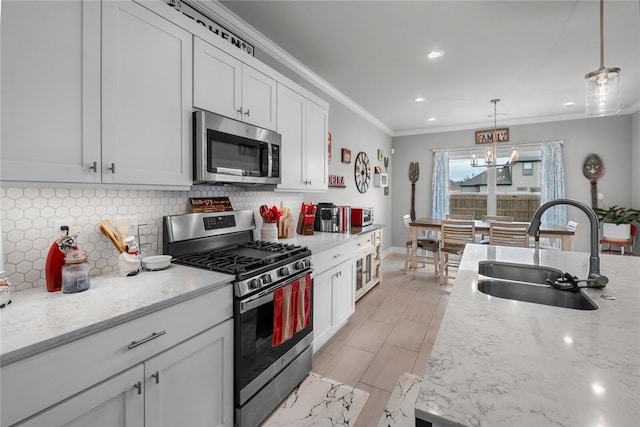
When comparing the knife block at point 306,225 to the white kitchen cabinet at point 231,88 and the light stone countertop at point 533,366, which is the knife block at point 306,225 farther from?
the light stone countertop at point 533,366

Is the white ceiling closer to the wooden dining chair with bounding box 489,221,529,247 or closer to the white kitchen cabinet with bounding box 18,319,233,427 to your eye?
the wooden dining chair with bounding box 489,221,529,247

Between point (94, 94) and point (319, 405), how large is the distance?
2.12m

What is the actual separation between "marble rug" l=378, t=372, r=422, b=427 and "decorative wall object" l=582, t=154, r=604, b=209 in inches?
196

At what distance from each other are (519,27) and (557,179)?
376cm

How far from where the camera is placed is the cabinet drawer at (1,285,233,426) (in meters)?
0.83

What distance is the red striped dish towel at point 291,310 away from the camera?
5.80 feet

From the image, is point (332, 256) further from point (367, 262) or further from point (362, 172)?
point (362, 172)

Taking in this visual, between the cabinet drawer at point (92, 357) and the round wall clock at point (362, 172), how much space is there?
12.6 feet

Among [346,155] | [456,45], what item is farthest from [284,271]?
[346,155]

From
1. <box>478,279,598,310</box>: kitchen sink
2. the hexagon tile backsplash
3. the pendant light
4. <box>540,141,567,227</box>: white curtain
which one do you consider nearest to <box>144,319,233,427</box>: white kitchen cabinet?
the hexagon tile backsplash

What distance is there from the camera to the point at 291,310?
1888 mm

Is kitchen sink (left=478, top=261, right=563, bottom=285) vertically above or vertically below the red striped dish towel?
above

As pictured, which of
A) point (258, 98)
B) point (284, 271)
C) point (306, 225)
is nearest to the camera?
point (284, 271)

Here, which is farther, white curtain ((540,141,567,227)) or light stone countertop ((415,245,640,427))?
white curtain ((540,141,567,227))
